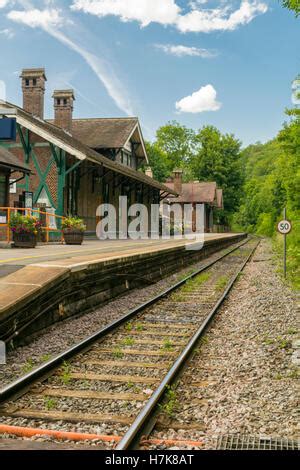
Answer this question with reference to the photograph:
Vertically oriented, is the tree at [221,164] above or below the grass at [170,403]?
above

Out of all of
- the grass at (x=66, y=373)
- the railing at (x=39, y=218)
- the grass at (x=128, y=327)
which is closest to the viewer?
the grass at (x=66, y=373)

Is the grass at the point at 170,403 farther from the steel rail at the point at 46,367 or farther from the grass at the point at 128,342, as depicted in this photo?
the grass at the point at 128,342

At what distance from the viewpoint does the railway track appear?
3869mm

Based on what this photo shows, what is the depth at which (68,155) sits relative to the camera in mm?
22500

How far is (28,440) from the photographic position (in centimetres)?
356

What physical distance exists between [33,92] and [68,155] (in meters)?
4.64

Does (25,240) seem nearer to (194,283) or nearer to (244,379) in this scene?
(194,283)

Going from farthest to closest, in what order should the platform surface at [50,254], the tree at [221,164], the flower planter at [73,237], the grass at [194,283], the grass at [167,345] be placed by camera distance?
the tree at [221,164], the flower planter at [73,237], the grass at [194,283], the platform surface at [50,254], the grass at [167,345]

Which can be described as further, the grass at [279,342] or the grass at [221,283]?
the grass at [221,283]

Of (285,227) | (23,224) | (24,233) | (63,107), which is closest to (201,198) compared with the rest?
(63,107)

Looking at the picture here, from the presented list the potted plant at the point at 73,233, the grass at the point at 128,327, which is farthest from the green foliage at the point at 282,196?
the potted plant at the point at 73,233

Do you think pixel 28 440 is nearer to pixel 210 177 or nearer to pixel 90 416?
pixel 90 416

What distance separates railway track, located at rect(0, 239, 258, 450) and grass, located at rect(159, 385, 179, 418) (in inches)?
0.9

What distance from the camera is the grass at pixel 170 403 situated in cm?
422
